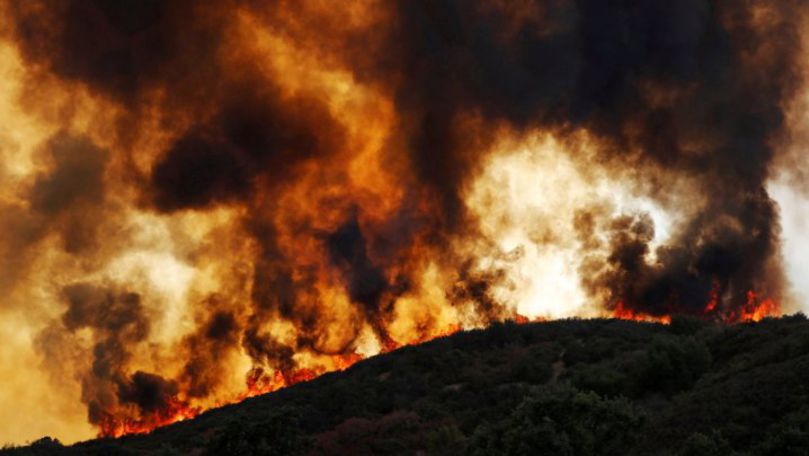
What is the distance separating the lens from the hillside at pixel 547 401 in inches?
1248

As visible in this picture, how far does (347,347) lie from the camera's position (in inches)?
3551

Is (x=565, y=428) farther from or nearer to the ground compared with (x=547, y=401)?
nearer to the ground

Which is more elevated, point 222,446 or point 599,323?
point 599,323

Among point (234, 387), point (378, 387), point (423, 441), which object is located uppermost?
point (234, 387)

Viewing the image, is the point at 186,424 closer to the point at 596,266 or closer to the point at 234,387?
the point at 234,387

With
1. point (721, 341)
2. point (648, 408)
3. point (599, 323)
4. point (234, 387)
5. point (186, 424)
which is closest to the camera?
point (648, 408)

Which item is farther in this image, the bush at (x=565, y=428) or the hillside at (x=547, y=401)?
the hillside at (x=547, y=401)

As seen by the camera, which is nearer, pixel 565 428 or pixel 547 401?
pixel 565 428

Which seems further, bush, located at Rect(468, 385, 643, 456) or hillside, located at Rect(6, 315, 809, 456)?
hillside, located at Rect(6, 315, 809, 456)

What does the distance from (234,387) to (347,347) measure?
1375 cm

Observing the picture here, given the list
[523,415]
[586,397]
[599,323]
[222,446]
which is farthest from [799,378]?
[599,323]

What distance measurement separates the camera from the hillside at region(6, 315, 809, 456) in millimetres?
31688

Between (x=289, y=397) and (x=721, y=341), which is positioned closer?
(x=721, y=341)

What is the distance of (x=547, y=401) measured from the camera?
32.7 metres
